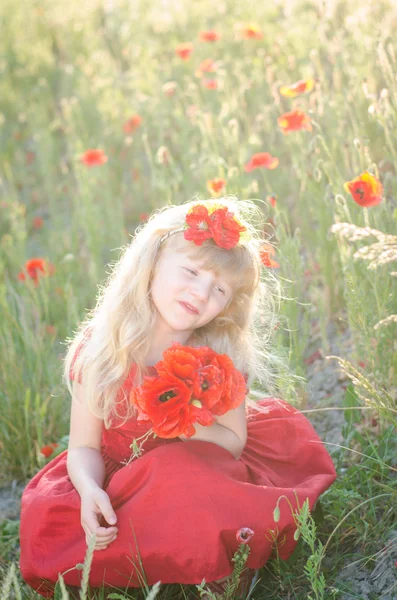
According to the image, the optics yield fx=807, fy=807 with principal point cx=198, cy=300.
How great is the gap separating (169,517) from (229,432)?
303mm

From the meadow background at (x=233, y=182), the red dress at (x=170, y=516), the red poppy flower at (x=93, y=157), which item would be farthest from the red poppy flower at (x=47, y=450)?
the red poppy flower at (x=93, y=157)

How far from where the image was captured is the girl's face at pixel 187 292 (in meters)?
2.04

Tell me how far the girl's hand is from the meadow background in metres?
0.16

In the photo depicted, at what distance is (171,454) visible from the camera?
1.94m

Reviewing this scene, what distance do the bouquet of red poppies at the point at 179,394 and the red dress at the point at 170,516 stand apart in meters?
0.19

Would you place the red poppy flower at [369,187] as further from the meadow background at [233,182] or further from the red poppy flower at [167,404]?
the red poppy flower at [167,404]

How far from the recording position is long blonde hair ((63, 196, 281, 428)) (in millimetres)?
2090

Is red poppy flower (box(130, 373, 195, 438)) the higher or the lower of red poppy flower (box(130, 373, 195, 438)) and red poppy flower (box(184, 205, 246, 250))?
the lower

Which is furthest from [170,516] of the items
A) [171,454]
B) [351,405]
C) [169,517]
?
[351,405]

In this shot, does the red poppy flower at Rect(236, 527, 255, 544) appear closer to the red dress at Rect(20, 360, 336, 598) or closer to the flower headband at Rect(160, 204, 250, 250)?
the red dress at Rect(20, 360, 336, 598)

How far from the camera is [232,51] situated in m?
5.30

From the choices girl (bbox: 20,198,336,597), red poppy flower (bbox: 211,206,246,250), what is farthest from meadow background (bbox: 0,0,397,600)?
red poppy flower (bbox: 211,206,246,250)

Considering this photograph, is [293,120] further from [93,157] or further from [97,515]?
[97,515]

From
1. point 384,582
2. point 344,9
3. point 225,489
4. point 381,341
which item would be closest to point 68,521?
point 225,489
